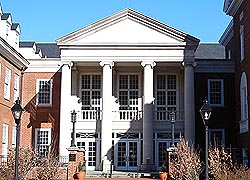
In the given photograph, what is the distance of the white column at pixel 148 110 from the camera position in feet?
110

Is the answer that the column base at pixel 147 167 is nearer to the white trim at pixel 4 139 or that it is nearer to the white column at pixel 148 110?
the white column at pixel 148 110

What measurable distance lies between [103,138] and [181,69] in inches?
350

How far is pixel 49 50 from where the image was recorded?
47.5m

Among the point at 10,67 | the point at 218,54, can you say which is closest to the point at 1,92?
the point at 10,67

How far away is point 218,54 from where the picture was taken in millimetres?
46281

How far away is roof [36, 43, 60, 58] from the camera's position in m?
46.3

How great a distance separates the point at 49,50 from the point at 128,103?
46.3ft

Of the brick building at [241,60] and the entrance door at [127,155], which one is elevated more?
the brick building at [241,60]

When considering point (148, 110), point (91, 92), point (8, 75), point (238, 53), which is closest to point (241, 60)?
point (238, 53)

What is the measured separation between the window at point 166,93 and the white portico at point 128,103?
0.16 m

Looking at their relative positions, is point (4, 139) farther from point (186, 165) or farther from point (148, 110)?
point (186, 165)

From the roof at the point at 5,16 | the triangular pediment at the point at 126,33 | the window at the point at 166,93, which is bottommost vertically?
the window at the point at 166,93

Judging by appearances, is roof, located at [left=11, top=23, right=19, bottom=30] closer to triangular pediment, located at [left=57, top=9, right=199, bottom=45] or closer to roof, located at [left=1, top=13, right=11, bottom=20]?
roof, located at [left=1, top=13, right=11, bottom=20]

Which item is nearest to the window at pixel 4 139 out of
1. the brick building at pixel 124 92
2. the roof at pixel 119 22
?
the brick building at pixel 124 92
